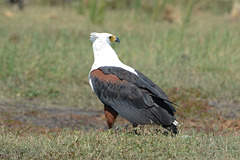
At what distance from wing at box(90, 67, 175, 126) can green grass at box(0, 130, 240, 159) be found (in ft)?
1.19

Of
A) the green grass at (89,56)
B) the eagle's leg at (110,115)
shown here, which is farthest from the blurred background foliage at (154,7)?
the eagle's leg at (110,115)

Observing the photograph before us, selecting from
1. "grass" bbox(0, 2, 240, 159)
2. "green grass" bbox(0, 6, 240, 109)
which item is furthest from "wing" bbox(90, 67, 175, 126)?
"green grass" bbox(0, 6, 240, 109)

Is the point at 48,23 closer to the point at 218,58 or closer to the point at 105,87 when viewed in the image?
the point at 218,58

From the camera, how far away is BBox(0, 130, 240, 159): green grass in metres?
4.15

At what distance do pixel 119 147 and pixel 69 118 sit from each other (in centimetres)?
277

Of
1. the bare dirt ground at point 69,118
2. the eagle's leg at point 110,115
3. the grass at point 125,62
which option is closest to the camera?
the grass at point 125,62

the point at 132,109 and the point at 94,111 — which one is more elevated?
the point at 132,109

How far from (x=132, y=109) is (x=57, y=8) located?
10.7m

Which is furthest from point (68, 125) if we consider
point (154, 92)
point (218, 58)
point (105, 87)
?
point (218, 58)

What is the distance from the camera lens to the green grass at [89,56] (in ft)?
26.3

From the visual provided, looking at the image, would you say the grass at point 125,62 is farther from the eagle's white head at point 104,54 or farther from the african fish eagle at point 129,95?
the eagle's white head at point 104,54

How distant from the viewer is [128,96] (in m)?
5.17

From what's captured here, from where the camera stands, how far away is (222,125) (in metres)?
6.50

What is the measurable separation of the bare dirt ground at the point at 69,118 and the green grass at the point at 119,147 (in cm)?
175
